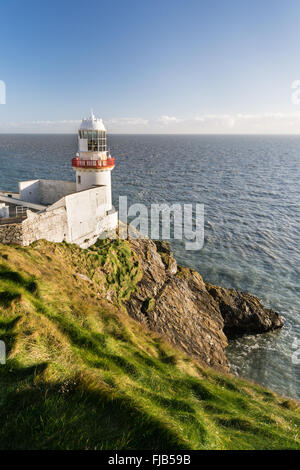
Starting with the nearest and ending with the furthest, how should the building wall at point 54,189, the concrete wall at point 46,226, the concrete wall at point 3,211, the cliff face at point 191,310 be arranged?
the concrete wall at point 46,226 → the concrete wall at point 3,211 → the cliff face at point 191,310 → the building wall at point 54,189

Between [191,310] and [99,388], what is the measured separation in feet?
66.8

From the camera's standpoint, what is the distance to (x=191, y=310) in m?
26.0

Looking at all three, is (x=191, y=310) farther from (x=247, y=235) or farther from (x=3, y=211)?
(x=247, y=235)

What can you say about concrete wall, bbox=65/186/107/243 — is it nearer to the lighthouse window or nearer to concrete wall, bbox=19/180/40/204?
the lighthouse window

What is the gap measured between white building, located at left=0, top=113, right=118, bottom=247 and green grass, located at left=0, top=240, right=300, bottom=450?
4.94 m

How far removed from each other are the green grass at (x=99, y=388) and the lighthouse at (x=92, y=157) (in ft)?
43.2

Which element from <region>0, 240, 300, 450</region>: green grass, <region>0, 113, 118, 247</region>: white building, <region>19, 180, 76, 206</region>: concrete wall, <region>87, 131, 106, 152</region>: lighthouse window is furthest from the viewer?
<region>19, 180, 76, 206</region>: concrete wall

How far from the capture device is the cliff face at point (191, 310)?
76.1ft

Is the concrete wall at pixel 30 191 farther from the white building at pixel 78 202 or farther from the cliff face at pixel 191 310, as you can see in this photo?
the cliff face at pixel 191 310

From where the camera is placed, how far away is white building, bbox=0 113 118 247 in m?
22.0

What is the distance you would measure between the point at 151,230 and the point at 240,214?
20212mm

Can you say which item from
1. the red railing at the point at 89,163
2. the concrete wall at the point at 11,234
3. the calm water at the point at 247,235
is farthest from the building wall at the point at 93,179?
the calm water at the point at 247,235

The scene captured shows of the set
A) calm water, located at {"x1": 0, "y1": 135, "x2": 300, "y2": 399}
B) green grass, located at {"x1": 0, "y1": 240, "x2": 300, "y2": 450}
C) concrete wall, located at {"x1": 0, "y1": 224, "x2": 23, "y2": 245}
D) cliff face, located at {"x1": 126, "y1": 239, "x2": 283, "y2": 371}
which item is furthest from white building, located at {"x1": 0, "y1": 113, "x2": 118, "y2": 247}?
calm water, located at {"x1": 0, "y1": 135, "x2": 300, "y2": 399}

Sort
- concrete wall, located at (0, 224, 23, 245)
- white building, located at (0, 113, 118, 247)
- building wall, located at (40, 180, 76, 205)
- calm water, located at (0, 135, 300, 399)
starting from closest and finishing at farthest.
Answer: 1. concrete wall, located at (0, 224, 23, 245)
2. white building, located at (0, 113, 118, 247)
3. calm water, located at (0, 135, 300, 399)
4. building wall, located at (40, 180, 76, 205)
